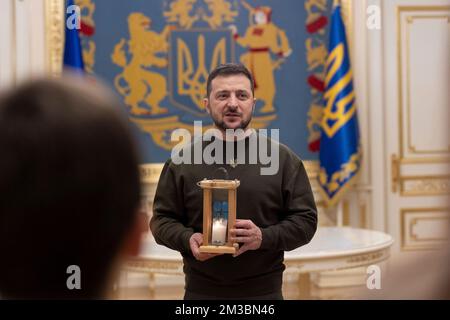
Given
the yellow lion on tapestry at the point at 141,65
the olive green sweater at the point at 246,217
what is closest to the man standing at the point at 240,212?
the olive green sweater at the point at 246,217

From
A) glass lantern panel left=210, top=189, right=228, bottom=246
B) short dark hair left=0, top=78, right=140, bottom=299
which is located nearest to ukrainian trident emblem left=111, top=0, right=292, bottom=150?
glass lantern panel left=210, top=189, right=228, bottom=246

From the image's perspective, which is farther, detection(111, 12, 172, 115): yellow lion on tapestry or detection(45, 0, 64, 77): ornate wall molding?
detection(111, 12, 172, 115): yellow lion on tapestry

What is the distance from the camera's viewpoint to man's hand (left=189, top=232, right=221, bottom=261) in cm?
204

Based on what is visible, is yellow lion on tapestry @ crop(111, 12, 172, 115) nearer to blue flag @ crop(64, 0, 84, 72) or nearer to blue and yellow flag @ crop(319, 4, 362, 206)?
blue flag @ crop(64, 0, 84, 72)

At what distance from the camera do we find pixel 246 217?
2.15 metres

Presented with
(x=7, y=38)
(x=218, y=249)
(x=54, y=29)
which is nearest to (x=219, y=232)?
(x=218, y=249)

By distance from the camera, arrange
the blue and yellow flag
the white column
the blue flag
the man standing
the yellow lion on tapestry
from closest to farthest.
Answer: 1. the man standing
2. the blue flag
3. the white column
4. the blue and yellow flag
5. the yellow lion on tapestry

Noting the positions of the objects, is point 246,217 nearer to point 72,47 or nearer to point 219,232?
point 219,232

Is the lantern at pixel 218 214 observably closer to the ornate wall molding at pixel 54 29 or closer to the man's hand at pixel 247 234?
the man's hand at pixel 247 234

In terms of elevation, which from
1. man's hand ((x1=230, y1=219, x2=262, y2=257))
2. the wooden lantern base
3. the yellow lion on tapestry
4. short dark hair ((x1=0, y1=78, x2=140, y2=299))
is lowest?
the wooden lantern base

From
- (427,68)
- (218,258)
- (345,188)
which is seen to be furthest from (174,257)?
(427,68)

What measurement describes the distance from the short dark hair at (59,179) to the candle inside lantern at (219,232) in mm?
1386

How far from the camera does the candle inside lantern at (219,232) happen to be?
203cm

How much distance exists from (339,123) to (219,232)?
12.6 feet
